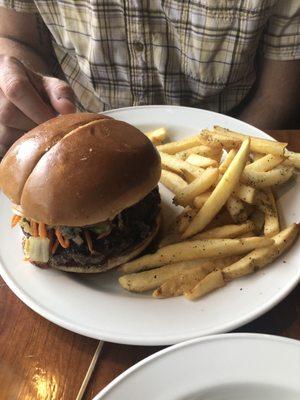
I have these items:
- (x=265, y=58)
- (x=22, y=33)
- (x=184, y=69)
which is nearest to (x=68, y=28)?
(x=22, y=33)

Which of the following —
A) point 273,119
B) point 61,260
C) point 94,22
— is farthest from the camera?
point 273,119

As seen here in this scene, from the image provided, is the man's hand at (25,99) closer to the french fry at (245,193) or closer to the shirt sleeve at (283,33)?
the french fry at (245,193)

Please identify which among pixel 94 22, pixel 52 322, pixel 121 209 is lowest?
pixel 52 322

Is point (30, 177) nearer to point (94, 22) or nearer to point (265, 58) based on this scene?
point (94, 22)

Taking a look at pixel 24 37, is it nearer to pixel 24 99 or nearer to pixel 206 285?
pixel 24 99

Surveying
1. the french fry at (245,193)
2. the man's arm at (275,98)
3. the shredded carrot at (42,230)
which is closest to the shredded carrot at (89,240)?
the shredded carrot at (42,230)

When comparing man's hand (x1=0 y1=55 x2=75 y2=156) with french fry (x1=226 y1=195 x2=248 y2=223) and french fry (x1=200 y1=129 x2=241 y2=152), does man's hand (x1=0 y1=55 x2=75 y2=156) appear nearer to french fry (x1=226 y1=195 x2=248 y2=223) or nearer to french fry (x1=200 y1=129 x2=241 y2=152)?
french fry (x1=200 y1=129 x2=241 y2=152)

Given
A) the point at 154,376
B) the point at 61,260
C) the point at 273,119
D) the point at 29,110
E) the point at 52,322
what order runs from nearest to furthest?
the point at 154,376
the point at 52,322
the point at 61,260
the point at 29,110
the point at 273,119
